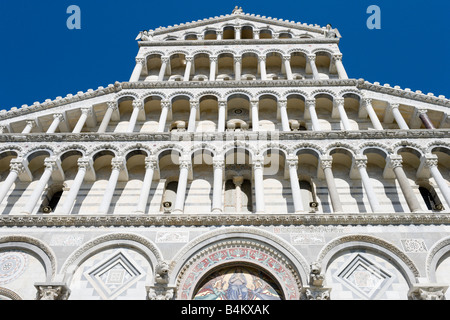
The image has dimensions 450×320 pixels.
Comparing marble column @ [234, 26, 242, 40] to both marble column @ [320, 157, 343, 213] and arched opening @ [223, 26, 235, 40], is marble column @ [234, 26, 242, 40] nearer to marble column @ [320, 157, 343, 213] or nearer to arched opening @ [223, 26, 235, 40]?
arched opening @ [223, 26, 235, 40]

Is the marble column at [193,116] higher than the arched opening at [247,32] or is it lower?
lower

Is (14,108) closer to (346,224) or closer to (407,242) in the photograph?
(346,224)

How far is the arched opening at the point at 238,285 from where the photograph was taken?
11.2m

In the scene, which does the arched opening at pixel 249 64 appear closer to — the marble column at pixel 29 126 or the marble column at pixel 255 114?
the marble column at pixel 255 114

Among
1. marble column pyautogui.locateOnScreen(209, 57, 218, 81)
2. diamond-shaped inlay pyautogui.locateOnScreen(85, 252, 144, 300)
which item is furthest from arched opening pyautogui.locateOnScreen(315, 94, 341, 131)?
diamond-shaped inlay pyautogui.locateOnScreen(85, 252, 144, 300)

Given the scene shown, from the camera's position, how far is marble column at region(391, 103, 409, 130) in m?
15.5

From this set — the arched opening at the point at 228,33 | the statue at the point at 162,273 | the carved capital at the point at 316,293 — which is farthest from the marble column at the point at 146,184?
the arched opening at the point at 228,33

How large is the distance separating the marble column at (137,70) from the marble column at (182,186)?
602cm

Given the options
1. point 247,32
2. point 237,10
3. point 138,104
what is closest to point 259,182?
point 138,104

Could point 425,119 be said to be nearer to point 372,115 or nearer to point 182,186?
point 372,115

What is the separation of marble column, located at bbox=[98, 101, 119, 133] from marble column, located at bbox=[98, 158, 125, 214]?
2042 millimetres

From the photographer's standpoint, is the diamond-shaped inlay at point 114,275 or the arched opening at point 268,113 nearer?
the diamond-shaped inlay at point 114,275

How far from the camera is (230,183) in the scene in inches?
590

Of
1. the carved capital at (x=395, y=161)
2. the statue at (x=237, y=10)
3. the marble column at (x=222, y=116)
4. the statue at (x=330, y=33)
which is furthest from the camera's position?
the statue at (x=237, y=10)
